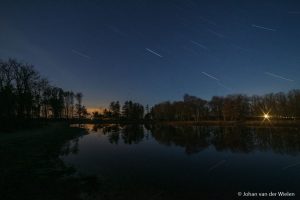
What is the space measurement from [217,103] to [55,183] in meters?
152

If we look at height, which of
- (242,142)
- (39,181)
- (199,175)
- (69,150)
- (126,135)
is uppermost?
(39,181)

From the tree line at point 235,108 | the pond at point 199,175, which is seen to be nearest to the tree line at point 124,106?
the tree line at point 235,108

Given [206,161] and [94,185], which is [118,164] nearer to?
[94,185]

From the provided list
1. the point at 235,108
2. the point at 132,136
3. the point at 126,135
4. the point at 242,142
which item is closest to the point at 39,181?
the point at 242,142

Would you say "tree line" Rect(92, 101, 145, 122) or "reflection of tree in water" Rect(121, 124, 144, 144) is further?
"tree line" Rect(92, 101, 145, 122)

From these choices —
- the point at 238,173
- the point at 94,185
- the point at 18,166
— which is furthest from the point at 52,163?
the point at 238,173

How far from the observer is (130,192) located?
13406 mm

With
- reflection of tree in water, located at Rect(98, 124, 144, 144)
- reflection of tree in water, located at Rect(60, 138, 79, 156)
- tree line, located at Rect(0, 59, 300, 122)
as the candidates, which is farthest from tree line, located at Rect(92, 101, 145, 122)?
reflection of tree in water, located at Rect(60, 138, 79, 156)

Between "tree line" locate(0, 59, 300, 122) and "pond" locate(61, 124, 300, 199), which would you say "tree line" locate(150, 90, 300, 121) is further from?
"pond" locate(61, 124, 300, 199)

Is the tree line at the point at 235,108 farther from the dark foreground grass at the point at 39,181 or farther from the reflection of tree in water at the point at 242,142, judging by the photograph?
the dark foreground grass at the point at 39,181

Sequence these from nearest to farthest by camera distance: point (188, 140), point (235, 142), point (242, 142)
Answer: point (242, 142), point (235, 142), point (188, 140)

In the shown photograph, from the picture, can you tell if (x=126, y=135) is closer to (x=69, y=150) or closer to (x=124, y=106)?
(x=69, y=150)

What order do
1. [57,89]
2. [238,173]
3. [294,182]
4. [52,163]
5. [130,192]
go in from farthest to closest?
1. [57,89]
2. [52,163]
3. [238,173]
4. [294,182]
5. [130,192]

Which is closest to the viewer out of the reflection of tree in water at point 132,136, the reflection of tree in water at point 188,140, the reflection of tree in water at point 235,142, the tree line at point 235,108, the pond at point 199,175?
the pond at point 199,175
